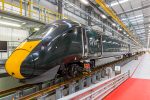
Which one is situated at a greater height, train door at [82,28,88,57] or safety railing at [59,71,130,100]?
train door at [82,28,88,57]

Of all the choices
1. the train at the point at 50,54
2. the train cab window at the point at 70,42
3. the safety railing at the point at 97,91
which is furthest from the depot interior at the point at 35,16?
the train cab window at the point at 70,42

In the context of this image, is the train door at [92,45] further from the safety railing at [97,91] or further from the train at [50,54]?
the safety railing at [97,91]

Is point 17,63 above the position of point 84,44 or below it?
below

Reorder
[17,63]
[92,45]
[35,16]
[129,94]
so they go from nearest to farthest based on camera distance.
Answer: [17,63] < [129,94] < [92,45] < [35,16]

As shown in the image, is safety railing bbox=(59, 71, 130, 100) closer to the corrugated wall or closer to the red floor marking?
the red floor marking

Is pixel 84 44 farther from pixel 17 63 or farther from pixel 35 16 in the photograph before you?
pixel 35 16

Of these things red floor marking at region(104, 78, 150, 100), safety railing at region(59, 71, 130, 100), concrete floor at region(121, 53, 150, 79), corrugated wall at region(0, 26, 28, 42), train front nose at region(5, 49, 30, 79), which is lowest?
red floor marking at region(104, 78, 150, 100)

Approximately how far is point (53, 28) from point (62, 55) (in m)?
0.91

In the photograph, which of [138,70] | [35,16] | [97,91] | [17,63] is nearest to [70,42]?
[97,91]

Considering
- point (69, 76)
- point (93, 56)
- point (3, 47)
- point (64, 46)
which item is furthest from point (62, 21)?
point (3, 47)

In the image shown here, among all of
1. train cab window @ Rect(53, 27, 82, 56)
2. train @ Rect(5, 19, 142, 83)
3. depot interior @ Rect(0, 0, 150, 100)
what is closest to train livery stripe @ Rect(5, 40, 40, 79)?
train @ Rect(5, 19, 142, 83)

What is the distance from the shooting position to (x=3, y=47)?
926 cm

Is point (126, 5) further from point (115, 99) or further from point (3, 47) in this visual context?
point (115, 99)

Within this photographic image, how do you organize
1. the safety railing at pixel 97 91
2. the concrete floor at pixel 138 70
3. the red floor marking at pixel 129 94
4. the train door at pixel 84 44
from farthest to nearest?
the concrete floor at pixel 138 70, the train door at pixel 84 44, the red floor marking at pixel 129 94, the safety railing at pixel 97 91
